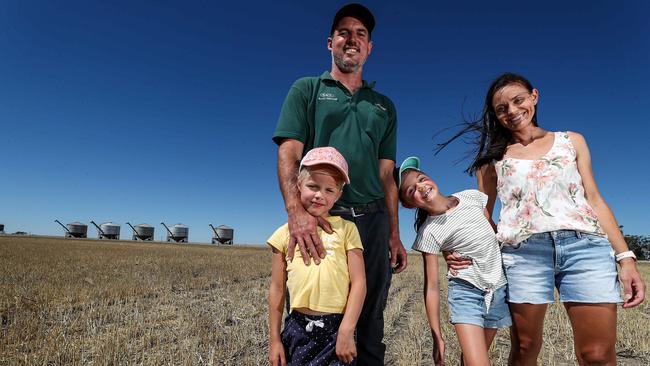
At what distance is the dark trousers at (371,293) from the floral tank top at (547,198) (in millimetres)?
814

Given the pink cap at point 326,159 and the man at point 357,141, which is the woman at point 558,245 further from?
the pink cap at point 326,159

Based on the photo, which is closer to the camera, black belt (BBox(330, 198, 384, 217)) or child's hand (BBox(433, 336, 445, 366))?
child's hand (BBox(433, 336, 445, 366))

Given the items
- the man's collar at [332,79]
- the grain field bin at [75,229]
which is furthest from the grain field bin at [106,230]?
the man's collar at [332,79]

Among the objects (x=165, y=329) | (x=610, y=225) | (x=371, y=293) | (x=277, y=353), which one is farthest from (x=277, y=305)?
(x=165, y=329)

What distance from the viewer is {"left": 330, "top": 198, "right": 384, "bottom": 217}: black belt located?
2.78m

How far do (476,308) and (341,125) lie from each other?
152cm

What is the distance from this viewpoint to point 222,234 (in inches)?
3130

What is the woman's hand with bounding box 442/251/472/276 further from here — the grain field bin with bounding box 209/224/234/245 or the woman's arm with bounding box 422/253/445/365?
the grain field bin with bounding box 209/224/234/245

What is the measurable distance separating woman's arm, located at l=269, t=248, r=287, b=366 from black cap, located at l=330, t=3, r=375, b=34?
183 centimetres

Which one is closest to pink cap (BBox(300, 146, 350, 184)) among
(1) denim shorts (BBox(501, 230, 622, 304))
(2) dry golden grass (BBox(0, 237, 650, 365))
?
(1) denim shorts (BBox(501, 230, 622, 304))

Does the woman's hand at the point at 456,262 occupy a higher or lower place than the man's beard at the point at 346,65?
lower

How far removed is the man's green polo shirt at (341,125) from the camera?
2828 millimetres

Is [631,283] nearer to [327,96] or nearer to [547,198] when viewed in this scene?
[547,198]

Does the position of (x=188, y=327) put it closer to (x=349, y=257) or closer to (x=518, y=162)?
(x=349, y=257)
